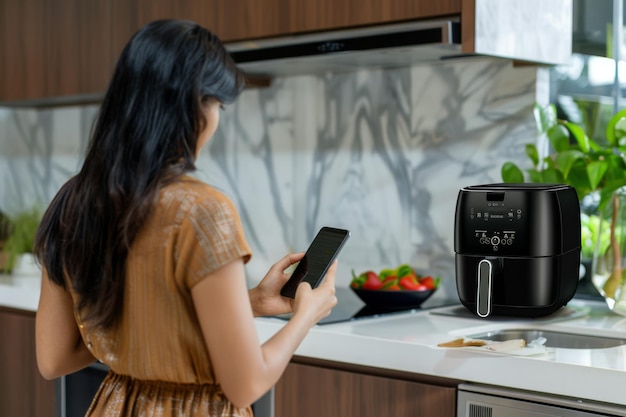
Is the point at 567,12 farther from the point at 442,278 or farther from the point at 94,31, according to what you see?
the point at 94,31

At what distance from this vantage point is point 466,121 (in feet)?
8.20

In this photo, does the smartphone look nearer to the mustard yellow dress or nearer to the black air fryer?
the mustard yellow dress

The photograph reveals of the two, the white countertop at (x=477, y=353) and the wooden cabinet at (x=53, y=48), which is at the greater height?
the wooden cabinet at (x=53, y=48)

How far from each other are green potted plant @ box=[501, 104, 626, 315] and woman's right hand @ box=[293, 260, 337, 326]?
926mm

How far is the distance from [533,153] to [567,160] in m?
0.15

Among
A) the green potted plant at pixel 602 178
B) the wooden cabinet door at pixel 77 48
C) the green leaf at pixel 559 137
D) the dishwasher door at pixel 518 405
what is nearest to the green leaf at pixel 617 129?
the green potted plant at pixel 602 178

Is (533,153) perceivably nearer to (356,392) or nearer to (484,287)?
(484,287)

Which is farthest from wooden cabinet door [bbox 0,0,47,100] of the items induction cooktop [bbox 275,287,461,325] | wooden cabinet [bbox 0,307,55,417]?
induction cooktop [bbox 275,287,461,325]

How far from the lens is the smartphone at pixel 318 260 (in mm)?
1423

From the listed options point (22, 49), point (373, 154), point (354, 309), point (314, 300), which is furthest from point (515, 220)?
point (22, 49)

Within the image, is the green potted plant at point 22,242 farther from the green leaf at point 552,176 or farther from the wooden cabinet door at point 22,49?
the green leaf at point 552,176

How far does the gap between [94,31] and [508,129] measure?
1.34m

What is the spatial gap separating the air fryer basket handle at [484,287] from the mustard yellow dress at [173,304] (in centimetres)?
74

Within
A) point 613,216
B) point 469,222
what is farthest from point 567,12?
point 469,222
